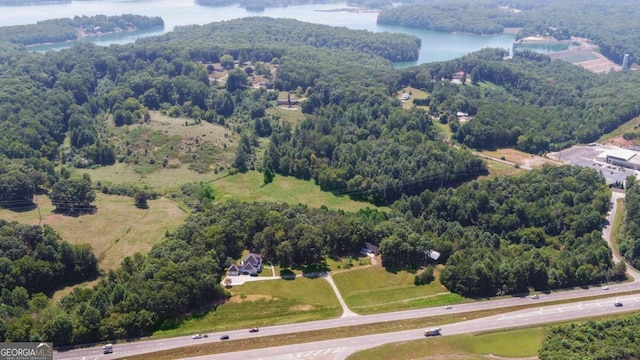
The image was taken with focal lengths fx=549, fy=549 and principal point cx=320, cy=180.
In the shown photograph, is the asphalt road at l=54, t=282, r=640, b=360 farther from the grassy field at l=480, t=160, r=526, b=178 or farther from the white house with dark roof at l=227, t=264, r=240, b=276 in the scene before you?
the grassy field at l=480, t=160, r=526, b=178

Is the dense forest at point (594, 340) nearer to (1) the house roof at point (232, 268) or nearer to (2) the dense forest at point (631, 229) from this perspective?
(2) the dense forest at point (631, 229)

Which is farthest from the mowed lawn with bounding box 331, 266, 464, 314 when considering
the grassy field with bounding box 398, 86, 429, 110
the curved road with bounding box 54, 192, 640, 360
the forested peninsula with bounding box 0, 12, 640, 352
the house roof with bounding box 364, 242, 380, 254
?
the grassy field with bounding box 398, 86, 429, 110

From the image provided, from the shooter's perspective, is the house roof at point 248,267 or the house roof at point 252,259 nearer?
the house roof at point 248,267

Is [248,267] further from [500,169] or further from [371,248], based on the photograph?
[500,169]

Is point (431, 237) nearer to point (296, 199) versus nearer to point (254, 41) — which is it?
point (296, 199)

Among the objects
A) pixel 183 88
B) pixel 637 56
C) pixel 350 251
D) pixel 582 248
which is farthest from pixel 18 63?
pixel 637 56

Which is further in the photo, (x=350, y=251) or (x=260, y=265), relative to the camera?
(x=350, y=251)

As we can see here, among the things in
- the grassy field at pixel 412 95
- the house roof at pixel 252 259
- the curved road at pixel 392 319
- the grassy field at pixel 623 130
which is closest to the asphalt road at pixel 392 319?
the curved road at pixel 392 319
